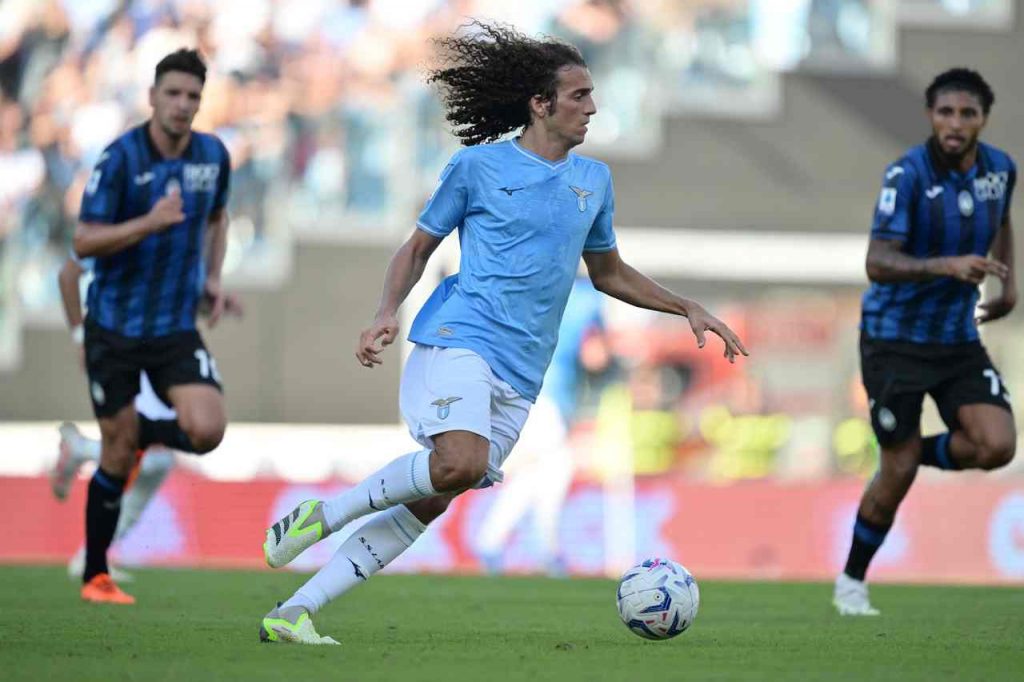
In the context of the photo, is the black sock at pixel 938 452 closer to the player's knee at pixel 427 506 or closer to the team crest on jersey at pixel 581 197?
the team crest on jersey at pixel 581 197

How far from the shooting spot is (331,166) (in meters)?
20.8

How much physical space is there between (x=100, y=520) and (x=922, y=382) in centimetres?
387

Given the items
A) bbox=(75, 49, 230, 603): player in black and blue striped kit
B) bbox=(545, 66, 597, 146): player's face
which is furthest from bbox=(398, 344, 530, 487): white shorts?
bbox=(75, 49, 230, 603): player in black and blue striped kit

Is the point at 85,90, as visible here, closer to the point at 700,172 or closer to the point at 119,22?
the point at 119,22

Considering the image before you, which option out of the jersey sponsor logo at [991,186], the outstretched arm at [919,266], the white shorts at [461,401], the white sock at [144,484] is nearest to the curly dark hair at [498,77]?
the white shorts at [461,401]

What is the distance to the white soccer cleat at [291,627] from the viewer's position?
19.7 ft

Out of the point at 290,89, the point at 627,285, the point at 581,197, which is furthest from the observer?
the point at 290,89

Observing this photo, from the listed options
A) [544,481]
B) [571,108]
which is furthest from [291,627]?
[544,481]

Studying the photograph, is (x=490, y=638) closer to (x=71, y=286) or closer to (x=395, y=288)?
(x=395, y=288)

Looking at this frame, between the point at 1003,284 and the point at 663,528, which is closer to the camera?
the point at 1003,284

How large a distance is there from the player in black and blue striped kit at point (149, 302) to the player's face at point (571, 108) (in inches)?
96.1

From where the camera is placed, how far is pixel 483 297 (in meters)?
6.27

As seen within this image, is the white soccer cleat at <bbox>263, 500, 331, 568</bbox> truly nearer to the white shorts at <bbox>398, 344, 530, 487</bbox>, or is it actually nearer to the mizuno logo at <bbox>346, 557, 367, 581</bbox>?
the mizuno logo at <bbox>346, 557, 367, 581</bbox>

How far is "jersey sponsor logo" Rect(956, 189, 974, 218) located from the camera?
8.12 m
